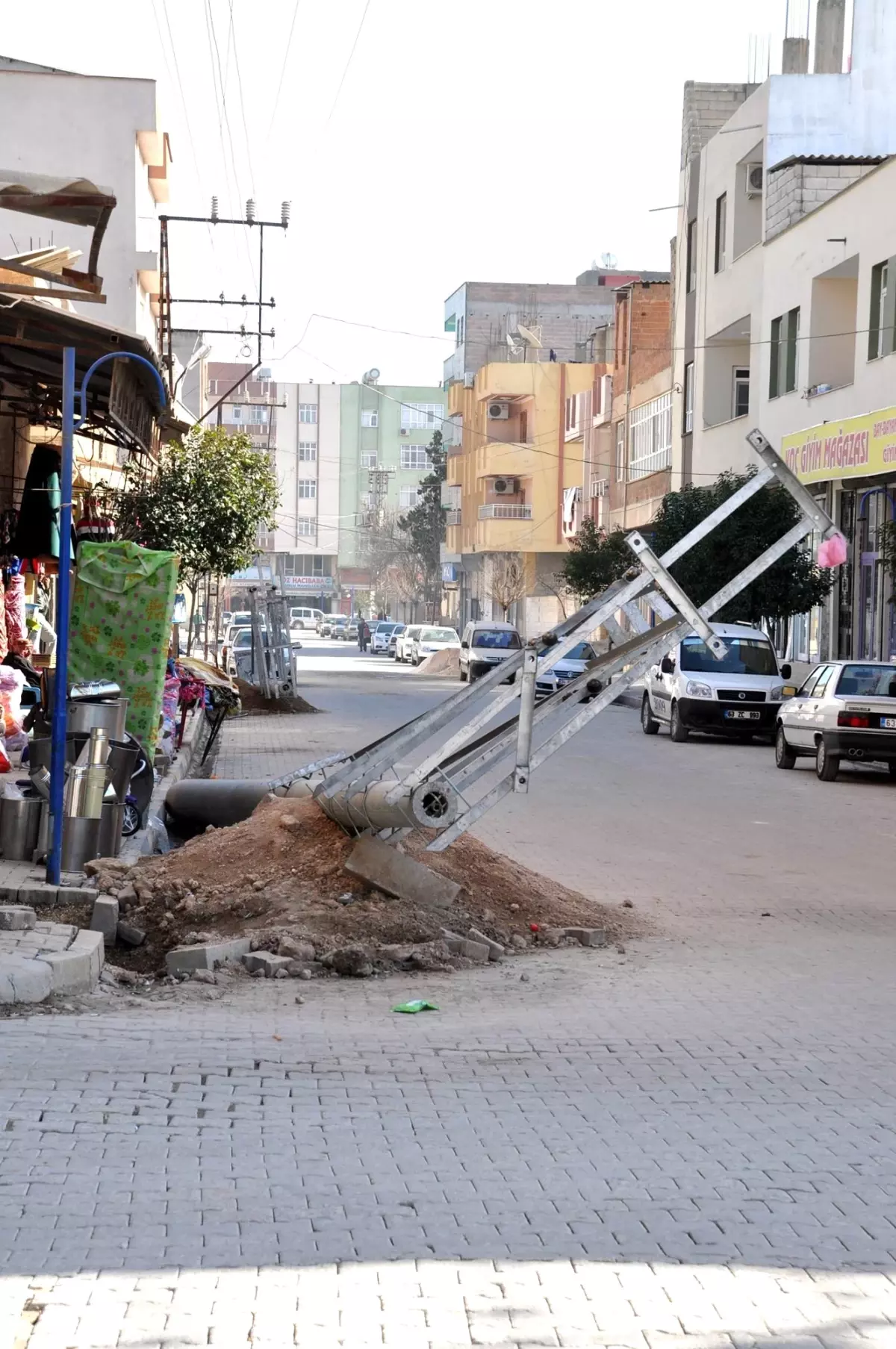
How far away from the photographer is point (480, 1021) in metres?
7.60

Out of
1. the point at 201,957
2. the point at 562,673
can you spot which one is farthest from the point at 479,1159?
the point at 562,673

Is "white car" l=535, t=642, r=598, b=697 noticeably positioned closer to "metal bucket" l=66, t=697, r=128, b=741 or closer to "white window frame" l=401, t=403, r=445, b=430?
"metal bucket" l=66, t=697, r=128, b=741

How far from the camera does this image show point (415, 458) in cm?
14162

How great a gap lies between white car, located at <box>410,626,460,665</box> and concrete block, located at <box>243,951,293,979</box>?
56113 millimetres

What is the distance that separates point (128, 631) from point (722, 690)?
13369mm

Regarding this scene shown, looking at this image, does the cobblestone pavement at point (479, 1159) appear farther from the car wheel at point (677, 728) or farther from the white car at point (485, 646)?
the white car at point (485, 646)

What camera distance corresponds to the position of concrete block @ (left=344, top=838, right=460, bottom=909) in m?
9.59

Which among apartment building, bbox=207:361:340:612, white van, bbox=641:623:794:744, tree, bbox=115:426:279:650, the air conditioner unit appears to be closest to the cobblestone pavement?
white van, bbox=641:623:794:744

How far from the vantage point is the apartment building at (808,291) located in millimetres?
32344

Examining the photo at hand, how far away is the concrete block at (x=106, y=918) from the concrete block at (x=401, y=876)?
4.23 feet

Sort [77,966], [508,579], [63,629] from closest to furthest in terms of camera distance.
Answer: [77,966], [63,629], [508,579]

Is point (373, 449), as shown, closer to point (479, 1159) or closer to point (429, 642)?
point (429, 642)

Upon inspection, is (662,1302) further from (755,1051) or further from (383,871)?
(383,871)

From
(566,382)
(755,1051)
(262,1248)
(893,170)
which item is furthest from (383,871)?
(566,382)
